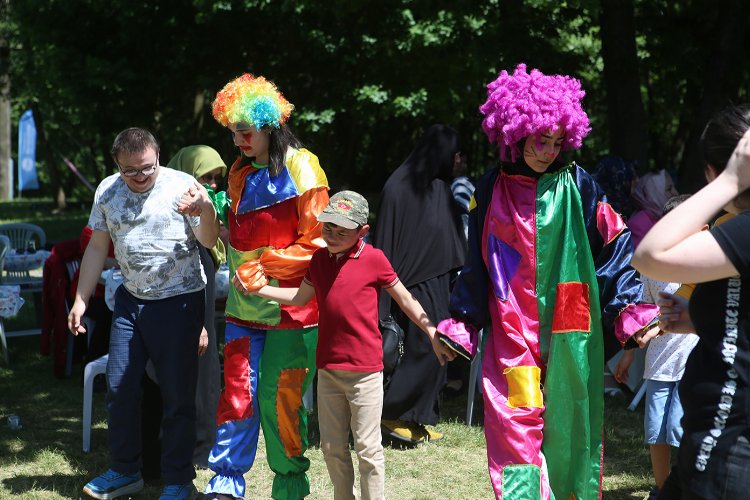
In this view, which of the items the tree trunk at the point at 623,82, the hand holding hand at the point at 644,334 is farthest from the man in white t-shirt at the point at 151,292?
the tree trunk at the point at 623,82

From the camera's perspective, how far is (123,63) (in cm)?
1391

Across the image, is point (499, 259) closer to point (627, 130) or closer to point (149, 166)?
point (149, 166)

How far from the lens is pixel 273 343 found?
14.0 feet

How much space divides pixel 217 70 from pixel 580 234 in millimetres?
11759

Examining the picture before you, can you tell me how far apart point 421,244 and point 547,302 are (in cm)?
224

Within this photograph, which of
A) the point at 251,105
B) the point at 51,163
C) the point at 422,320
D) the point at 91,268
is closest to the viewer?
the point at 422,320

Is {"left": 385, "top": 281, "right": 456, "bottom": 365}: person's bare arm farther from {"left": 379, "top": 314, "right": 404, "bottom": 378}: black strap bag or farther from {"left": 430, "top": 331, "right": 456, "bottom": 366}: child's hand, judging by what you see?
{"left": 379, "top": 314, "right": 404, "bottom": 378}: black strap bag

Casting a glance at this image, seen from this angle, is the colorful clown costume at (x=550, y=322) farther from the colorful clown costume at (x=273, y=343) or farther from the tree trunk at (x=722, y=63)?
the tree trunk at (x=722, y=63)

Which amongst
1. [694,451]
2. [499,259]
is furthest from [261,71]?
[694,451]

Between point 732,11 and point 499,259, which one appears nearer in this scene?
point 499,259

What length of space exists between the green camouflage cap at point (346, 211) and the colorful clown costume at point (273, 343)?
0.25m

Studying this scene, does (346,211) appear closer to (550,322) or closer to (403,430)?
(550,322)

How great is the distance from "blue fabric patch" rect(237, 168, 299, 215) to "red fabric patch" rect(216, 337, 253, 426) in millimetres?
605

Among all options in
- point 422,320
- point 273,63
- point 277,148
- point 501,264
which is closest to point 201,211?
point 277,148
